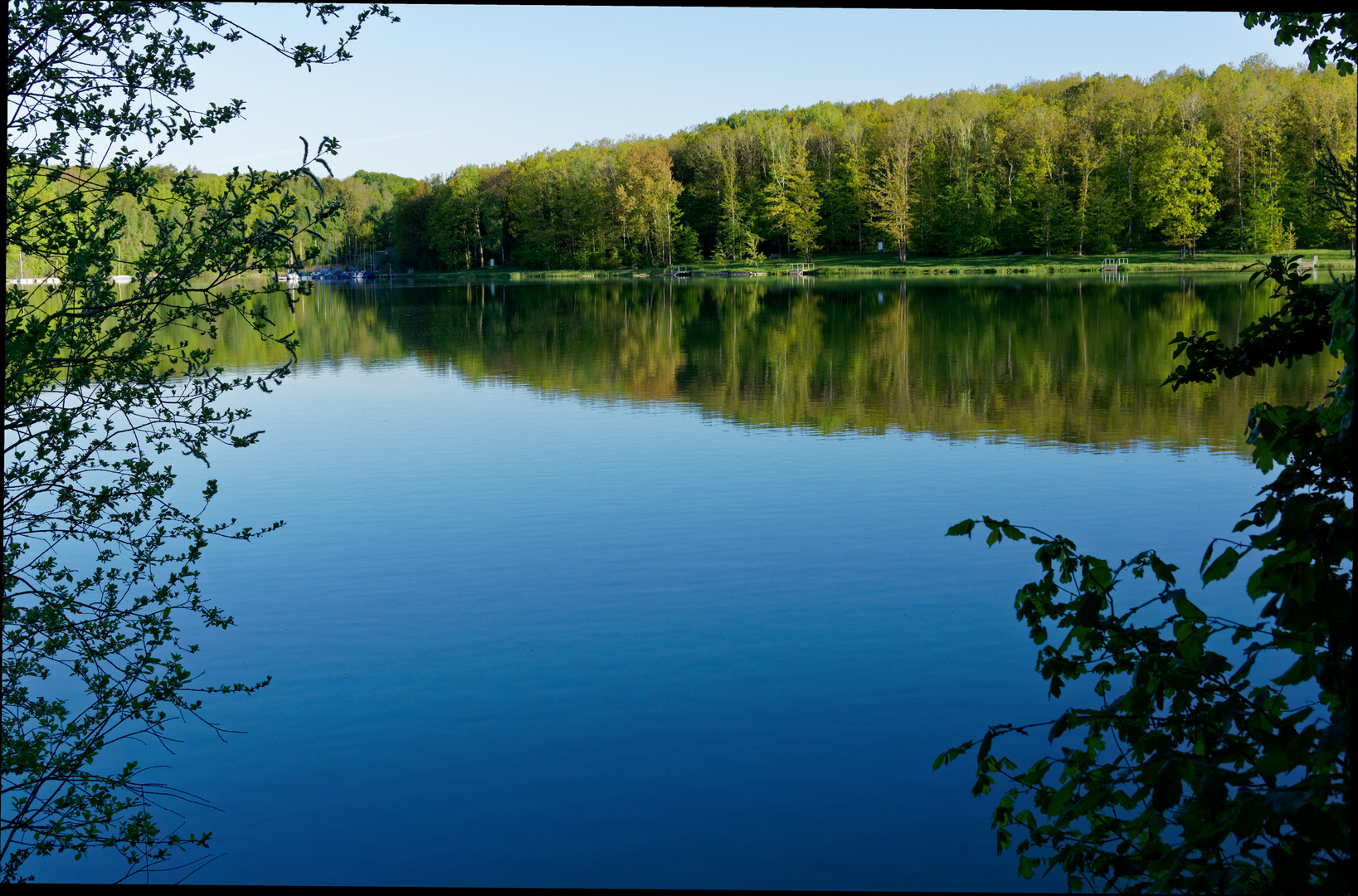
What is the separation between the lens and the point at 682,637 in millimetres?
8516

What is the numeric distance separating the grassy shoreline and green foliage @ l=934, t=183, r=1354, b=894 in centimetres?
5330

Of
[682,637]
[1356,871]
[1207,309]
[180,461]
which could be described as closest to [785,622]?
[682,637]

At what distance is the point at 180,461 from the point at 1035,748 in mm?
13312

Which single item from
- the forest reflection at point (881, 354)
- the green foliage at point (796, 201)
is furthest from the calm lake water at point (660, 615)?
the green foliage at point (796, 201)

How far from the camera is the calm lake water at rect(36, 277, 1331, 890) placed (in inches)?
231

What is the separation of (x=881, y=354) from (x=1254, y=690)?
23.9m

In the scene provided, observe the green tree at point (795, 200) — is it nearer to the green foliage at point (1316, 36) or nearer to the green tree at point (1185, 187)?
the green tree at point (1185, 187)

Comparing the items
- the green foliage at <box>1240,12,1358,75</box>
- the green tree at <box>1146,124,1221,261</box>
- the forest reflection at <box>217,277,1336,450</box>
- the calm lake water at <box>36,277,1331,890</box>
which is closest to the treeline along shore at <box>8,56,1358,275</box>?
the green tree at <box>1146,124,1221,261</box>

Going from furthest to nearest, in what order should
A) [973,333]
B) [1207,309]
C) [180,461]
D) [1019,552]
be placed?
[1207,309] → [973,333] → [180,461] → [1019,552]

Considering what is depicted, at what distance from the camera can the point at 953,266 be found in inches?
2714

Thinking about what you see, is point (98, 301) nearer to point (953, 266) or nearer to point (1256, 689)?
point (1256, 689)

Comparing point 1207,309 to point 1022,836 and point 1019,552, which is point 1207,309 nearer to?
point 1019,552

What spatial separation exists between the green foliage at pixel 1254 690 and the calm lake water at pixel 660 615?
8.16 feet

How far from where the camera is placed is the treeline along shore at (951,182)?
6303 cm
